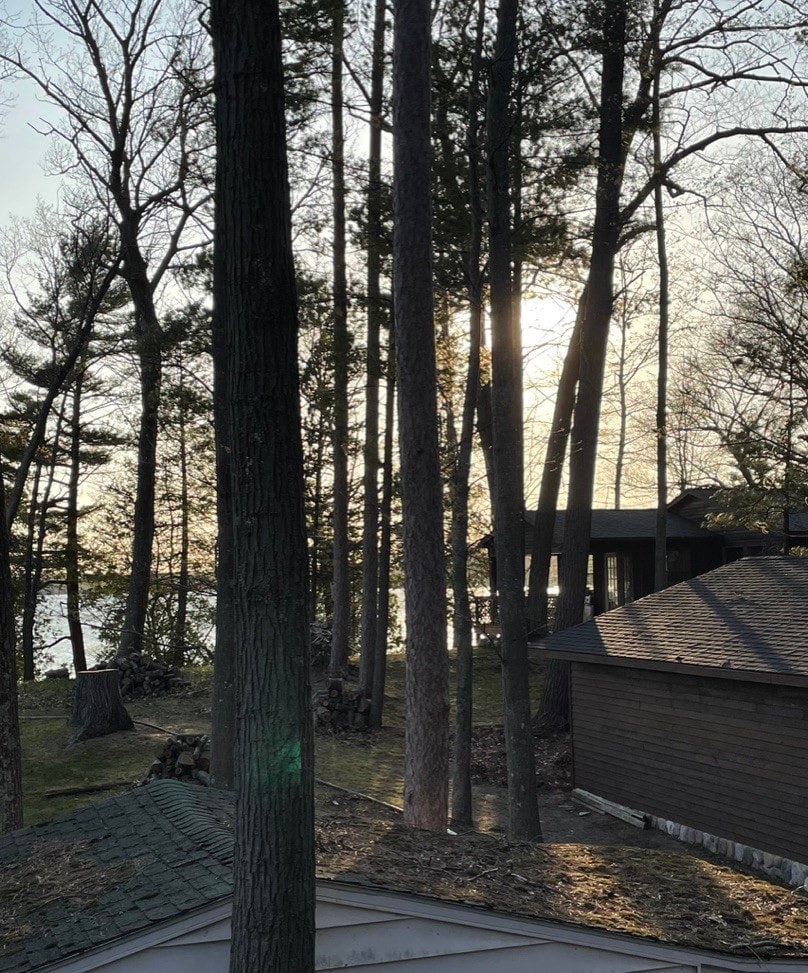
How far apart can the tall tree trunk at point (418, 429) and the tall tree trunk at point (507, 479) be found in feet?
4.19

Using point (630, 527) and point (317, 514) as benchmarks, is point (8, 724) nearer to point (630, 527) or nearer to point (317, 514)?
point (317, 514)

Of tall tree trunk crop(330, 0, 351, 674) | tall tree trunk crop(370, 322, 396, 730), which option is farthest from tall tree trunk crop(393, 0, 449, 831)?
tall tree trunk crop(330, 0, 351, 674)

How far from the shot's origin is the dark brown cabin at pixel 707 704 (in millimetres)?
11039

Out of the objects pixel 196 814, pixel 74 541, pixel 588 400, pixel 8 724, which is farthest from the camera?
pixel 74 541

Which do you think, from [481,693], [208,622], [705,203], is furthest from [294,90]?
[208,622]

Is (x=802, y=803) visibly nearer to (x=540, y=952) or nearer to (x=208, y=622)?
(x=540, y=952)

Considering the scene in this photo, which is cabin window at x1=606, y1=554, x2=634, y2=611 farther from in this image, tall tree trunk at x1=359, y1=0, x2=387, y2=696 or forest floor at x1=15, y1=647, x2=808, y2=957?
forest floor at x1=15, y1=647, x2=808, y2=957

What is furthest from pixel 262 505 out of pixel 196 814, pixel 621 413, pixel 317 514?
pixel 621 413

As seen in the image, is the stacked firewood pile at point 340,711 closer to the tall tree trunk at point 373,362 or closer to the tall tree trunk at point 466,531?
the tall tree trunk at point 373,362

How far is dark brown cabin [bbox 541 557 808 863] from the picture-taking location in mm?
11039

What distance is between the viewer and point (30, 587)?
84.8 ft

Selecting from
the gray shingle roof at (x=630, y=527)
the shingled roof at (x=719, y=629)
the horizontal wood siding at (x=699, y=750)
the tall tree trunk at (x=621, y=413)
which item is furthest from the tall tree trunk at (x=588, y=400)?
the tall tree trunk at (x=621, y=413)

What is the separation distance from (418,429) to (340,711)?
8.78m

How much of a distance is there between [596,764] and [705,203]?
11.3 meters
